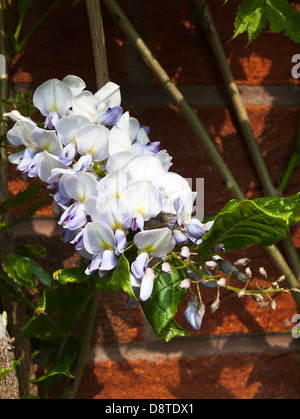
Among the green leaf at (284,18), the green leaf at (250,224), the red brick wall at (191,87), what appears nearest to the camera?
the green leaf at (250,224)

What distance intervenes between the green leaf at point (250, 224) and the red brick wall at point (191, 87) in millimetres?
217

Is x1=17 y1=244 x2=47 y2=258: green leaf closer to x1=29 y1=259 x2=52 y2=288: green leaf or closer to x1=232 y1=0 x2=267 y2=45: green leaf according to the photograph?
x1=29 y1=259 x2=52 y2=288: green leaf

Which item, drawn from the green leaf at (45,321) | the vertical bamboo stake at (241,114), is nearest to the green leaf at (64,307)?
the green leaf at (45,321)

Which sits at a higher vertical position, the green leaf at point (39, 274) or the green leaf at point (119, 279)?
the green leaf at point (119, 279)

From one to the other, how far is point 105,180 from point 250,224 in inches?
4.0

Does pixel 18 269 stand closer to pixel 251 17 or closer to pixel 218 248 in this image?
pixel 218 248

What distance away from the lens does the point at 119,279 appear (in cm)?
37

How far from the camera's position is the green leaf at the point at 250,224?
36 cm

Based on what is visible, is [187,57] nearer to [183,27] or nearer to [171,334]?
[183,27]

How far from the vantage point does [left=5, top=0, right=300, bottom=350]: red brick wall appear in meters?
0.58

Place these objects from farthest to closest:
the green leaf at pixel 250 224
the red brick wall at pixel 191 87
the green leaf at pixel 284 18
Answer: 1. the red brick wall at pixel 191 87
2. the green leaf at pixel 284 18
3. the green leaf at pixel 250 224

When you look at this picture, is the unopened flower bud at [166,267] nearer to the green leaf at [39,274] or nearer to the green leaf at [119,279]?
the green leaf at [119,279]

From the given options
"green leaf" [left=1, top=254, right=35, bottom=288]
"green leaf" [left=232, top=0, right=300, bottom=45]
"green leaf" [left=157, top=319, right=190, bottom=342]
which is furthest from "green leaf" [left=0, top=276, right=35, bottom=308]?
"green leaf" [left=232, top=0, right=300, bottom=45]

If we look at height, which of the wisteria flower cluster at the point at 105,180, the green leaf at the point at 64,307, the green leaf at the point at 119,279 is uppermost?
the wisteria flower cluster at the point at 105,180
